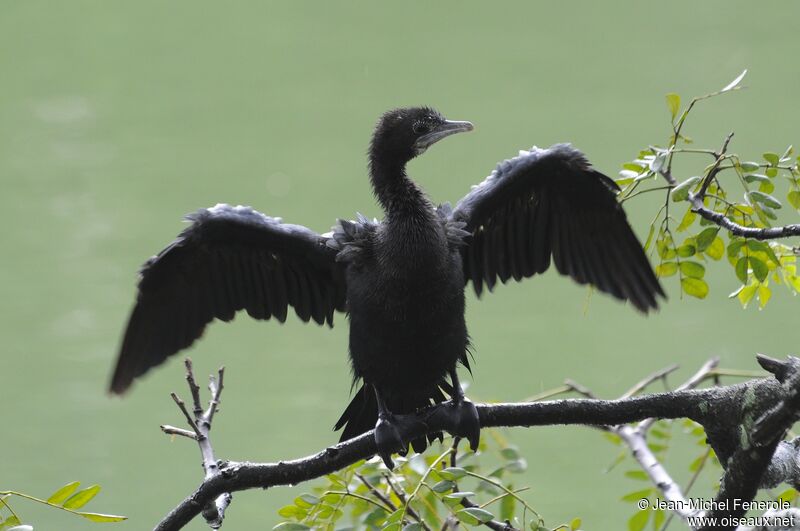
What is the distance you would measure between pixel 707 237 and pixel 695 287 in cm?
32

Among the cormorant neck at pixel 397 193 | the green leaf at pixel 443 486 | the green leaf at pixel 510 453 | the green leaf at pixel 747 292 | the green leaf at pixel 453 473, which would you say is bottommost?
the green leaf at pixel 510 453

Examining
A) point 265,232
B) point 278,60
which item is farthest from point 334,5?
point 265,232

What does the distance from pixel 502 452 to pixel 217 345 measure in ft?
15.7

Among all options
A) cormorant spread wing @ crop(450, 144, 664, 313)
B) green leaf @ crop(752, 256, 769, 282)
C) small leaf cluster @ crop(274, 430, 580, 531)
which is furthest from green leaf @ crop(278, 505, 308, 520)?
green leaf @ crop(752, 256, 769, 282)

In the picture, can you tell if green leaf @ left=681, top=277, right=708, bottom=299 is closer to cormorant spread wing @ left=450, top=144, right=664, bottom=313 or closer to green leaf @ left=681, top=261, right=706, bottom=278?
green leaf @ left=681, top=261, right=706, bottom=278

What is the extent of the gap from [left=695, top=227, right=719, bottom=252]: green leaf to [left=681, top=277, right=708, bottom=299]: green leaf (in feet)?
0.92

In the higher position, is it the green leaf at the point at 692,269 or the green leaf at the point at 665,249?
the green leaf at the point at 665,249

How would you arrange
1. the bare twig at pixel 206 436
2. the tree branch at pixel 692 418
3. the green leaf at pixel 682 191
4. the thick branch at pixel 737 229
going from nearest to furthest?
the tree branch at pixel 692 418
the thick branch at pixel 737 229
the green leaf at pixel 682 191
the bare twig at pixel 206 436

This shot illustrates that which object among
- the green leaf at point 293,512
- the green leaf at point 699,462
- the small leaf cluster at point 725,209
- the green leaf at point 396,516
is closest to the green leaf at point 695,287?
the small leaf cluster at point 725,209

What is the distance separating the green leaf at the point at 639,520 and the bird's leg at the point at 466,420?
1.56 ft

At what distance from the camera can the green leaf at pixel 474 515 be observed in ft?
8.13

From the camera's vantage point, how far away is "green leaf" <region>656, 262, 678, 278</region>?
2.89 m

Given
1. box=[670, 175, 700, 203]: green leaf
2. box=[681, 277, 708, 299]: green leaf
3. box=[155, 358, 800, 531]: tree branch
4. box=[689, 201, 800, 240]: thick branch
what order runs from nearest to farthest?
box=[155, 358, 800, 531]: tree branch
box=[689, 201, 800, 240]: thick branch
box=[670, 175, 700, 203]: green leaf
box=[681, 277, 708, 299]: green leaf

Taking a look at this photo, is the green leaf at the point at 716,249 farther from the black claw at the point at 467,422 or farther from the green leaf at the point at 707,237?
the black claw at the point at 467,422
